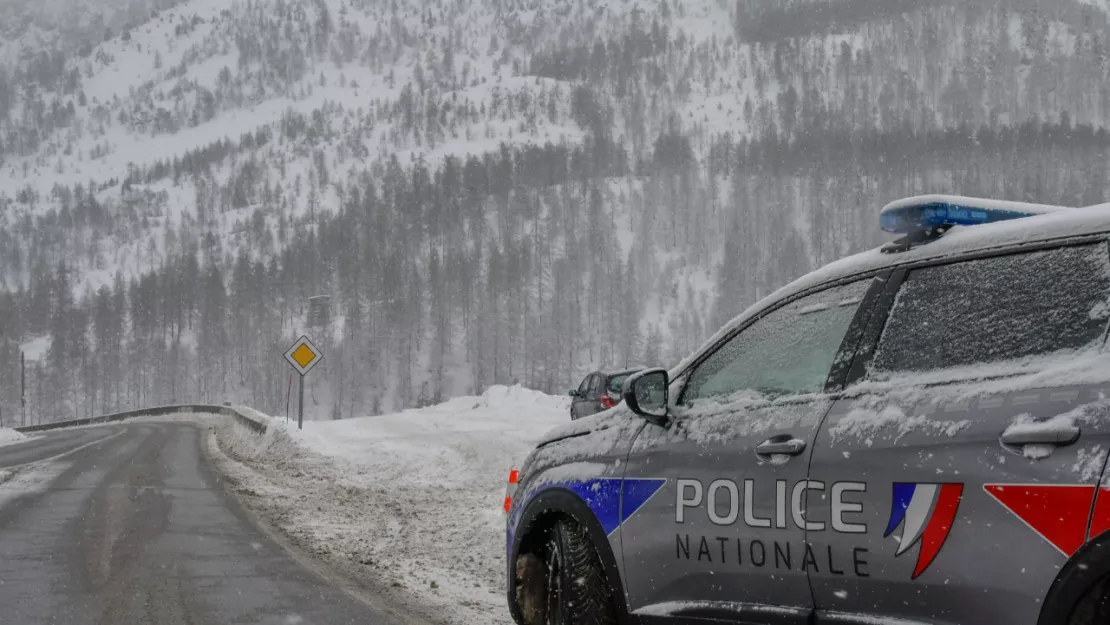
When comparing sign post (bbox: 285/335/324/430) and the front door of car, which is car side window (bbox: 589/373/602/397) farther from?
the front door of car

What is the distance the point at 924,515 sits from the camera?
257 centimetres

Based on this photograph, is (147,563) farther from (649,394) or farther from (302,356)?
(302,356)

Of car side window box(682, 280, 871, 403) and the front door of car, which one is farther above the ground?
car side window box(682, 280, 871, 403)

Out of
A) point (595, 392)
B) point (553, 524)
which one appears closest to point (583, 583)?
point (553, 524)

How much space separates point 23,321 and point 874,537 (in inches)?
6364

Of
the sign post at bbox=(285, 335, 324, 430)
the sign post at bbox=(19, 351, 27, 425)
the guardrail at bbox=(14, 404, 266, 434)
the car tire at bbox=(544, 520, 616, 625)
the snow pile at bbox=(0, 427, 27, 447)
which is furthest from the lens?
the sign post at bbox=(19, 351, 27, 425)

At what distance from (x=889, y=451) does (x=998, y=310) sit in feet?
1.70

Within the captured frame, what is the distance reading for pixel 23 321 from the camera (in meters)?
142

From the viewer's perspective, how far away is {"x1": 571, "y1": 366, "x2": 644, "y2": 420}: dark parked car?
2039cm

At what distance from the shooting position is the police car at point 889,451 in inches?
91.4

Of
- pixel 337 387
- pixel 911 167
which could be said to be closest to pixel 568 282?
pixel 337 387

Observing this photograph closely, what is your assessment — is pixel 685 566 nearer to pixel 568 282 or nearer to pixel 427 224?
pixel 568 282

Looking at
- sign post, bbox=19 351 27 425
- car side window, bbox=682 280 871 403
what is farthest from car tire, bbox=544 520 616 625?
sign post, bbox=19 351 27 425

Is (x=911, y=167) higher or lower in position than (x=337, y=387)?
higher
